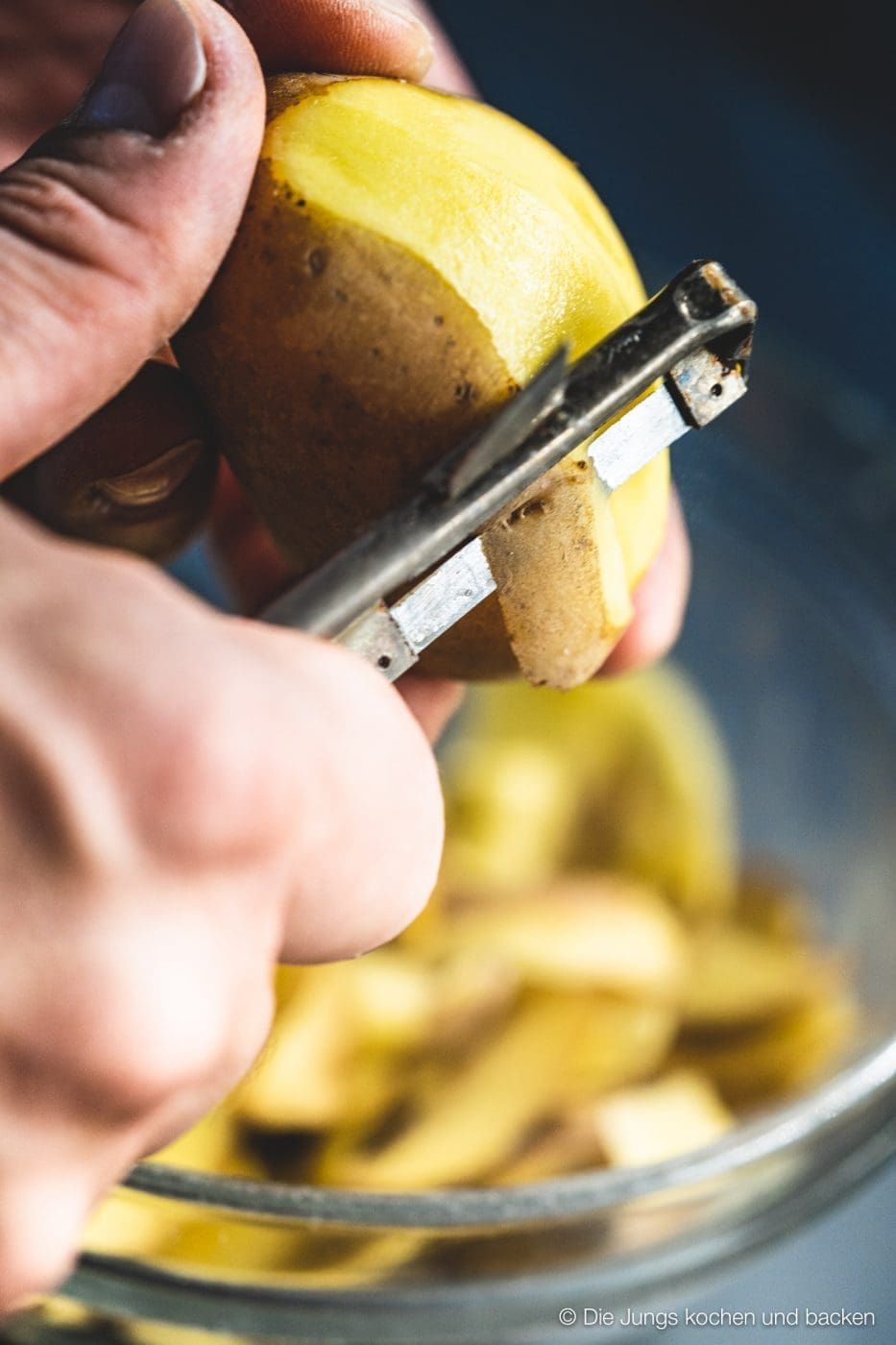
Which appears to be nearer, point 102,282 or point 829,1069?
point 102,282

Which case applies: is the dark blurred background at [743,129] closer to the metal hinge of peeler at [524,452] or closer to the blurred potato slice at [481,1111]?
the blurred potato slice at [481,1111]

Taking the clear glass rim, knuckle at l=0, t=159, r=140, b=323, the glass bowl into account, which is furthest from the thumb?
the clear glass rim

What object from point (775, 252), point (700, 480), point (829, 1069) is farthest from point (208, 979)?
point (775, 252)

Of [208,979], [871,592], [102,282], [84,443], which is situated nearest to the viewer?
[208,979]

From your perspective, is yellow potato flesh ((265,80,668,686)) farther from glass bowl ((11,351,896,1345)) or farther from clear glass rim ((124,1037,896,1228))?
clear glass rim ((124,1037,896,1228))

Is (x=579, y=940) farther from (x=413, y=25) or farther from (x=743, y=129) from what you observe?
(x=743, y=129)

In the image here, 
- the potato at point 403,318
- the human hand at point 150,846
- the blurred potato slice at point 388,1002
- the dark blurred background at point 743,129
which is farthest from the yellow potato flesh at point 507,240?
the dark blurred background at point 743,129

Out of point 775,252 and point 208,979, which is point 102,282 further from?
point 775,252
